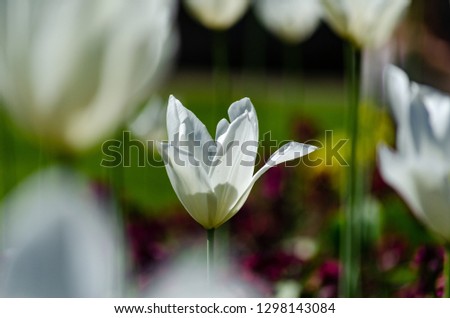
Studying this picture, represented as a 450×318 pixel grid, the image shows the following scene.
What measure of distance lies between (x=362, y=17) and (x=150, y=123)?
0.20m

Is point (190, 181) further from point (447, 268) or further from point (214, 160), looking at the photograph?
point (447, 268)

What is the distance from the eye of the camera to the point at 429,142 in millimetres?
402

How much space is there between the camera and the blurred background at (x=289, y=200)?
0.54 m

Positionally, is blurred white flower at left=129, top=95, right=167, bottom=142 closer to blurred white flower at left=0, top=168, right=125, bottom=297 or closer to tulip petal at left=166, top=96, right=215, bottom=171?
tulip petal at left=166, top=96, right=215, bottom=171

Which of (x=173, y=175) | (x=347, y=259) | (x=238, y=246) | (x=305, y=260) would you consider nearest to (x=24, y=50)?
(x=173, y=175)

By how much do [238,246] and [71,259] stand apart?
0.66m

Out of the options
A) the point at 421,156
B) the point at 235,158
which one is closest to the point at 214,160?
the point at 235,158

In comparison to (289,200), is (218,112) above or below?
above

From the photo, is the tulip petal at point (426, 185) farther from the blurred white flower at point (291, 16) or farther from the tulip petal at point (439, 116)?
the blurred white flower at point (291, 16)

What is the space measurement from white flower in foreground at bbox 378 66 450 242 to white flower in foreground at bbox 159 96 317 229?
67 millimetres

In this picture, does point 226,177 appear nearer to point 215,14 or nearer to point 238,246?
Answer: point 215,14

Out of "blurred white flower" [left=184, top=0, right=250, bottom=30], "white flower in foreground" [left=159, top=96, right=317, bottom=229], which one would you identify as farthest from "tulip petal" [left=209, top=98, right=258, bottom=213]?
"blurred white flower" [left=184, top=0, right=250, bottom=30]

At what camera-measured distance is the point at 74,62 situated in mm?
215

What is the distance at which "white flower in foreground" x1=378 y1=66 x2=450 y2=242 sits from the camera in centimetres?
39
